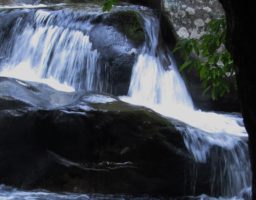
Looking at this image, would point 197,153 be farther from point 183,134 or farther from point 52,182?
point 52,182

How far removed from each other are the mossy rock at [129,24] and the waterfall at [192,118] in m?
0.17

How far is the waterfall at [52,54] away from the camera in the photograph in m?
9.46

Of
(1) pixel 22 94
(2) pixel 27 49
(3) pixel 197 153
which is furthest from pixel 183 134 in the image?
(2) pixel 27 49

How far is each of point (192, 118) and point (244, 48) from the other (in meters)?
6.53

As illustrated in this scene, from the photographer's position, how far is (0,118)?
6.57 meters

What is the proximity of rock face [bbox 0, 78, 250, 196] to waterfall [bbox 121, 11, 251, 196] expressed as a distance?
0.10 m

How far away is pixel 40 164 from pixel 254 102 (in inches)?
195

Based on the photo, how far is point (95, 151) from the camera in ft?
21.6

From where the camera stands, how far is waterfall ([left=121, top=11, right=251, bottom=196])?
6.80 metres

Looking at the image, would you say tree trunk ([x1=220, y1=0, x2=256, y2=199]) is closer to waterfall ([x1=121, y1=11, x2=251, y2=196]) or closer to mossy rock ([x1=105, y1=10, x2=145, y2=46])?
waterfall ([x1=121, y1=11, x2=251, y2=196])

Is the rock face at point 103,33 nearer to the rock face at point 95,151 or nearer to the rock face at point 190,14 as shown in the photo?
the rock face at point 190,14

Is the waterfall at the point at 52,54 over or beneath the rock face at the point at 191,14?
beneath

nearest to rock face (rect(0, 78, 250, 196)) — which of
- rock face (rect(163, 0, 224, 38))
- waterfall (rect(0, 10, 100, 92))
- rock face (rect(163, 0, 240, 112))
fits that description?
waterfall (rect(0, 10, 100, 92))

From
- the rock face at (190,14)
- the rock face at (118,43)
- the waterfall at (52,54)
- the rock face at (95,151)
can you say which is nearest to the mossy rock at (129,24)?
the rock face at (118,43)
